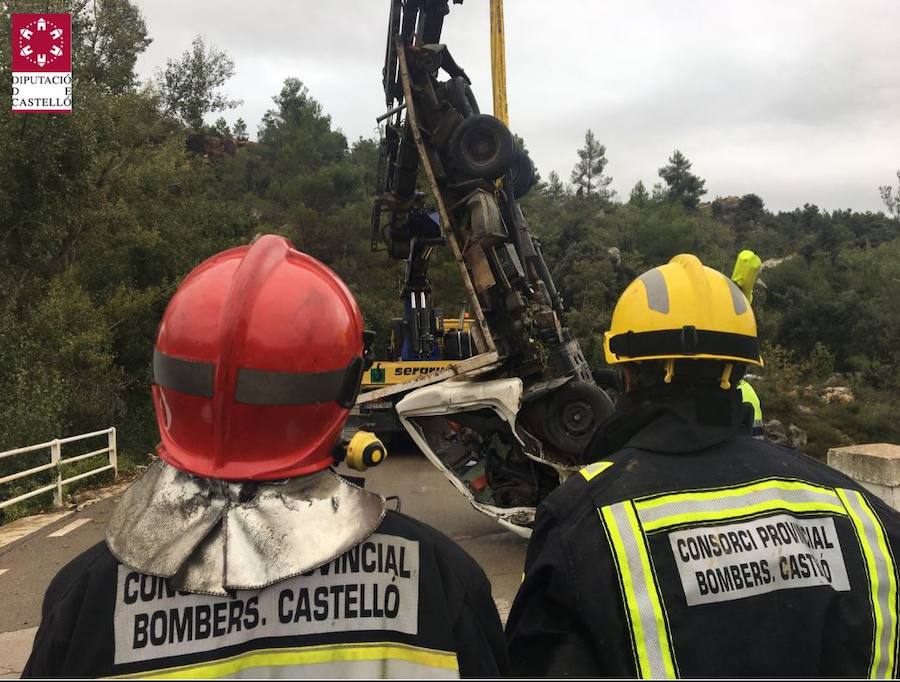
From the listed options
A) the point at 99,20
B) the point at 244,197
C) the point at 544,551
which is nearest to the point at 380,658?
the point at 544,551

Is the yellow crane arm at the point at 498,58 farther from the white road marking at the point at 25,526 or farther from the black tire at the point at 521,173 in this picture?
the white road marking at the point at 25,526

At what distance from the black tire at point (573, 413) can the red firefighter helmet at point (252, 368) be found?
4.97m

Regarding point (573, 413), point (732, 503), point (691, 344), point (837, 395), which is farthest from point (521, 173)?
point (837, 395)

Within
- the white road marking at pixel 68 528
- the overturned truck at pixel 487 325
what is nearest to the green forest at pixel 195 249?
the white road marking at pixel 68 528

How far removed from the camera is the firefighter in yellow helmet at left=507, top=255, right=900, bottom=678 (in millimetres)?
1651

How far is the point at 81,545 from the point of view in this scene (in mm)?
7164

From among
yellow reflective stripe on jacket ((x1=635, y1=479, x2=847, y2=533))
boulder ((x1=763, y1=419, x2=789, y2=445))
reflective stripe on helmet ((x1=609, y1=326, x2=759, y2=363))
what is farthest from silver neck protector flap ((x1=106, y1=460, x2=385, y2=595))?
boulder ((x1=763, y1=419, x2=789, y2=445))

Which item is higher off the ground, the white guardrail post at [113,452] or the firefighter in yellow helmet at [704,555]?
the firefighter in yellow helmet at [704,555]

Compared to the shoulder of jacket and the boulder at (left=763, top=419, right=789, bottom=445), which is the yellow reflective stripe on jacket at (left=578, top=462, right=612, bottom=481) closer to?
the shoulder of jacket

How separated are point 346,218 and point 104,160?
1283 centimetres

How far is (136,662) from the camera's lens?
128 centimetres

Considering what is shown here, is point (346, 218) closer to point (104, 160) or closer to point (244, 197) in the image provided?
point (244, 197)

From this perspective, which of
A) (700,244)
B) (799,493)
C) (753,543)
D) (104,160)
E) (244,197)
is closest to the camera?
(753,543)

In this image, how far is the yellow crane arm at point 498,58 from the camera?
9031mm
